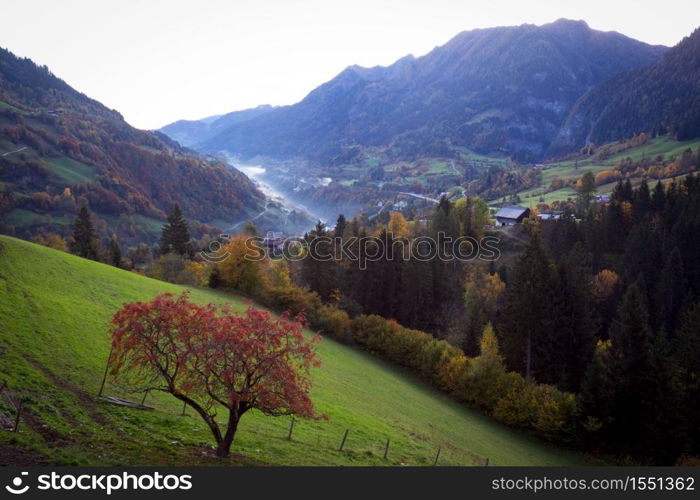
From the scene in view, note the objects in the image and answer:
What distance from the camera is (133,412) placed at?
21953 mm

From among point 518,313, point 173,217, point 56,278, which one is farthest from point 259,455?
point 173,217

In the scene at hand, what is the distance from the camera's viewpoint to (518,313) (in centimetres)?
5809

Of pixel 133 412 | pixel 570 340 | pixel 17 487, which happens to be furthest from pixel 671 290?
pixel 17 487

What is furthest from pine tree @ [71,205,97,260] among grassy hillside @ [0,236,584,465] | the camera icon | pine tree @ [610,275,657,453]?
pine tree @ [610,275,657,453]

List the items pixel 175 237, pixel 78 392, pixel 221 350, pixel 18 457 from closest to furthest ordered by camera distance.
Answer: pixel 18 457 → pixel 221 350 → pixel 78 392 → pixel 175 237

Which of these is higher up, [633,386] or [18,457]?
[633,386]

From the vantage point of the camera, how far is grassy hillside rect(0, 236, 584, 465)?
18.0 meters

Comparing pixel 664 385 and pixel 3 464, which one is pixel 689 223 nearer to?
pixel 664 385

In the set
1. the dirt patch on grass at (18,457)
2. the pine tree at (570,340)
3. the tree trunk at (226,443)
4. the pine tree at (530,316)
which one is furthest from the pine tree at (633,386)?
the dirt patch on grass at (18,457)

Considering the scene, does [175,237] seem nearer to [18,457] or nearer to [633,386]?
[633,386]

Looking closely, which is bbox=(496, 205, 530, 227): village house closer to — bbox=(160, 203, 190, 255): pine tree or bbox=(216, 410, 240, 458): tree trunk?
bbox=(160, 203, 190, 255): pine tree

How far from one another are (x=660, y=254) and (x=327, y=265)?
62560 mm

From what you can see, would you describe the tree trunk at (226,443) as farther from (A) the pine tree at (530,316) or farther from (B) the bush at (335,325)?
(A) the pine tree at (530,316)

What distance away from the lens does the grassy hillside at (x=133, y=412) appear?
1805 centimetres
